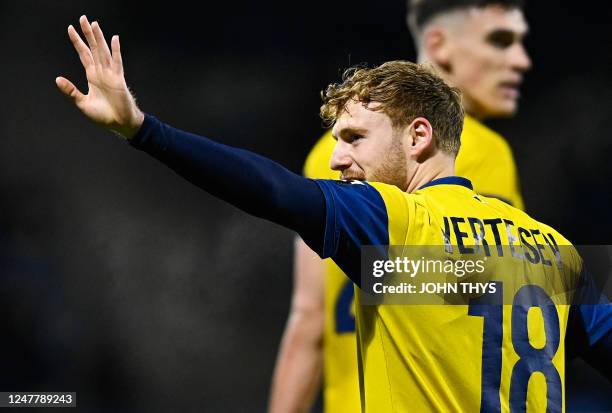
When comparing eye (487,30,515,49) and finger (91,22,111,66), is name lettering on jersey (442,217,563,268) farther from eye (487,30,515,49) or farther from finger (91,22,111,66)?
eye (487,30,515,49)

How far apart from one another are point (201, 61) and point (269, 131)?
26.4 inches

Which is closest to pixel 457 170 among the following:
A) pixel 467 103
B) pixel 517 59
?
pixel 467 103

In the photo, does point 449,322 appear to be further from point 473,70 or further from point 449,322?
point 473,70

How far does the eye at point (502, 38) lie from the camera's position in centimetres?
461

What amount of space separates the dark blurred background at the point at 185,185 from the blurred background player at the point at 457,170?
6.64ft

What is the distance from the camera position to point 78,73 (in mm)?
6465

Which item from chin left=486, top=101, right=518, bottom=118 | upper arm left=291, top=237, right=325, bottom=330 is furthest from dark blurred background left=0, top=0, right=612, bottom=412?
upper arm left=291, top=237, right=325, bottom=330

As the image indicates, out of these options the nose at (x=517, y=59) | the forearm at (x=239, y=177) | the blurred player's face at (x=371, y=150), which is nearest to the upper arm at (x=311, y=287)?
the nose at (x=517, y=59)

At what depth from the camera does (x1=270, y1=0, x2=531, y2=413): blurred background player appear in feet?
13.5

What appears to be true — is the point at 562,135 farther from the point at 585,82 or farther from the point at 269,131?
the point at 269,131

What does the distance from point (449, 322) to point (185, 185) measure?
500 centimetres

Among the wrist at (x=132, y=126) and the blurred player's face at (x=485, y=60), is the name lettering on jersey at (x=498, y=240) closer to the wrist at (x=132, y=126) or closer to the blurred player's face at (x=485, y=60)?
the wrist at (x=132, y=126)

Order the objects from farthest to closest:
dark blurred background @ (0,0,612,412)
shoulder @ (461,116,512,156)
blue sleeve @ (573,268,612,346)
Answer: dark blurred background @ (0,0,612,412) < shoulder @ (461,116,512,156) < blue sleeve @ (573,268,612,346)

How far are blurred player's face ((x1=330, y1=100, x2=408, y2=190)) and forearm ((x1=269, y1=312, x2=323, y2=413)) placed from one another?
2.11m
